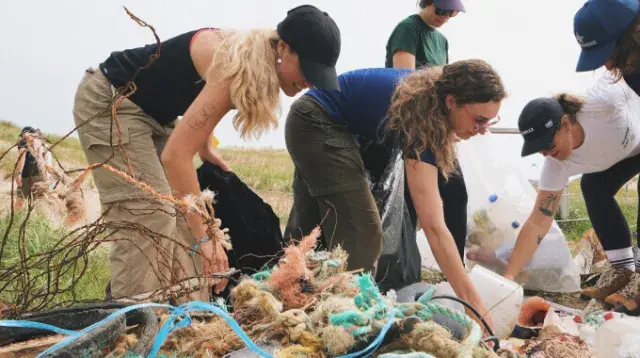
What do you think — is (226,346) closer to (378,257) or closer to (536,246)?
(378,257)

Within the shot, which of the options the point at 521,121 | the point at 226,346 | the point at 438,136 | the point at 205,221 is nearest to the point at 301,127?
the point at 438,136

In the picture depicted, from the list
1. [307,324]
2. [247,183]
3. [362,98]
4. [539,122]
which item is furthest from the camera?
[247,183]

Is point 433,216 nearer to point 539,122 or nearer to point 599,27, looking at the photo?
point 539,122

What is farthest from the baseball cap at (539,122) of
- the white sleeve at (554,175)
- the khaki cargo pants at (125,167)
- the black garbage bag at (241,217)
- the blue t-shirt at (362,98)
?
the khaki cargo pants at (125,167)

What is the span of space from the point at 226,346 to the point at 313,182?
1605mm

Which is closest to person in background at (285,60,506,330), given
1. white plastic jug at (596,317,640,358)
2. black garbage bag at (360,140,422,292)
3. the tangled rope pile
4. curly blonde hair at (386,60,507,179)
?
curly blonde hair at (386,60,507,179)

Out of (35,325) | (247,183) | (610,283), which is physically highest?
(35,325)

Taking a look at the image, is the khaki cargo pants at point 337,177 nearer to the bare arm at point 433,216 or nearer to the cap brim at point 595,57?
the bare arm at point 433,216

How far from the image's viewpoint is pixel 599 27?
2.64m

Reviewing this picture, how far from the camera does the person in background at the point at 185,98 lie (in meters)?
2.09

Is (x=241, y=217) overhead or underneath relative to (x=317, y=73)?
underneath

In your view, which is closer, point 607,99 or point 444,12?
point 607,99

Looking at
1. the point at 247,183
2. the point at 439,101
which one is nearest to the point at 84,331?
the point at 439,101

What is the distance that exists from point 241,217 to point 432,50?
151cm
